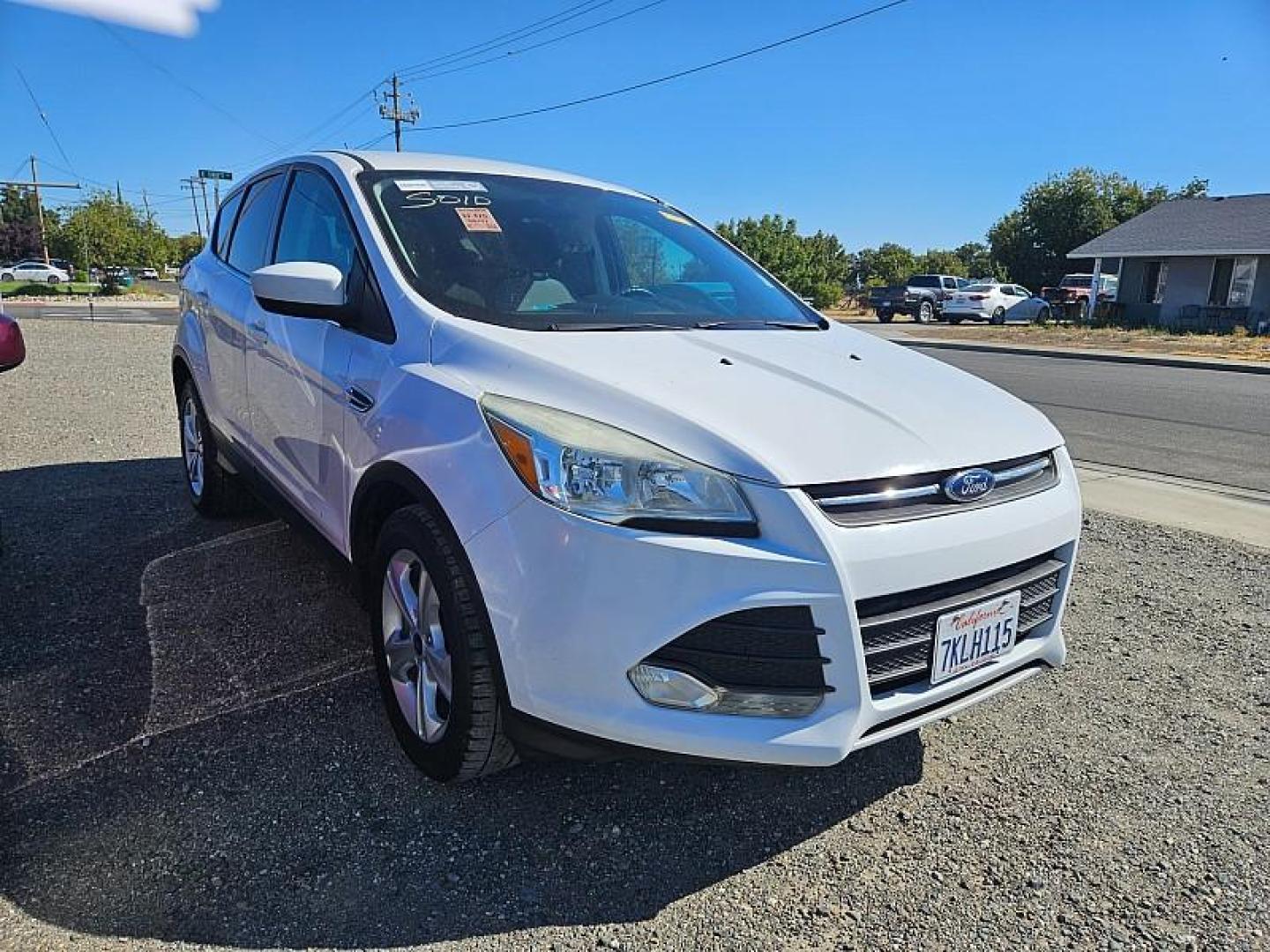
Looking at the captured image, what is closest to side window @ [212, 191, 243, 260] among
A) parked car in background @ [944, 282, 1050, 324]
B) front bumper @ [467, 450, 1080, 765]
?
front bumper @ [467, 450, 1080, 765]

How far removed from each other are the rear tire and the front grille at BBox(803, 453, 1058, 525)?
350 cm

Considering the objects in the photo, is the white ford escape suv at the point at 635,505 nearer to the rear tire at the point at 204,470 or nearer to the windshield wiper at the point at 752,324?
the windshield wiper at the point at 752,324

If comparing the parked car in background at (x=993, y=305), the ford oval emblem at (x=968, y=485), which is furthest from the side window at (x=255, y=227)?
the parked car in background at (x=993, y=305)

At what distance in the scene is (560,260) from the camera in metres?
3.11

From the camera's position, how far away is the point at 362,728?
2779mm

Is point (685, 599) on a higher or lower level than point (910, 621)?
higher

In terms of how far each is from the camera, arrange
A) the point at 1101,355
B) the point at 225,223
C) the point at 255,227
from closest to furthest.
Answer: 1. the point at 255,227
2. the point at 225,223
3. the point at 1101,355

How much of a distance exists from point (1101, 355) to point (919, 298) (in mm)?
15547

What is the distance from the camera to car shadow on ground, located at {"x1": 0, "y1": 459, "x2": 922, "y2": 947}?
2035 millimetres

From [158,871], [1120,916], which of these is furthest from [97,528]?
[1120,916]

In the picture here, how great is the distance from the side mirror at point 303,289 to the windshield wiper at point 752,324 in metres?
1.13

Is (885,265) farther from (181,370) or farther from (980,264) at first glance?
(181,370)

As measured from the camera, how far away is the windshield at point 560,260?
275cm

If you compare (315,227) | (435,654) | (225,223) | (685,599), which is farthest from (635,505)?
(225,223)
